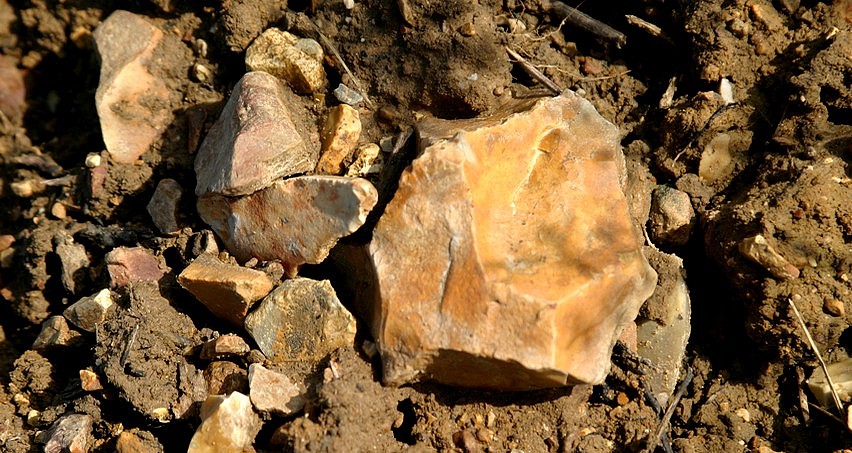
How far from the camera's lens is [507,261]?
2.17m

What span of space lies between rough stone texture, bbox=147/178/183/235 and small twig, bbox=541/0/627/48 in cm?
168

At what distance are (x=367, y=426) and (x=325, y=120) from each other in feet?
3.90

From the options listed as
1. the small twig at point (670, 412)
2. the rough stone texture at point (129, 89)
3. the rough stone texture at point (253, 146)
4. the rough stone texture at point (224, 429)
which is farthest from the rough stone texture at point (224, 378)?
the small twig at point (670, 412)

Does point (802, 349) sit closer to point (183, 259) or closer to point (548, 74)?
point (548, 74)

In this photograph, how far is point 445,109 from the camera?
274 centimetres

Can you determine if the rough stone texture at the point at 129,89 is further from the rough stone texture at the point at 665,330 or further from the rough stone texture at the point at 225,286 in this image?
the rough stone texture at the point at 665,330

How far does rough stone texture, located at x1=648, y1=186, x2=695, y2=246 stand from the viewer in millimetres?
2561

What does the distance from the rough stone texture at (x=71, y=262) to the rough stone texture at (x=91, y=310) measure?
0.77 ft

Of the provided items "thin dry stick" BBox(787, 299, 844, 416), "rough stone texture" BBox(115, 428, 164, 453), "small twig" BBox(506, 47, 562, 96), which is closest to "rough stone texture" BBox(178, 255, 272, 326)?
"rough stone texture" BBox(115, 428, 164, 453)

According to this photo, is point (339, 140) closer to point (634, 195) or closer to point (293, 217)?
point (293, 217)

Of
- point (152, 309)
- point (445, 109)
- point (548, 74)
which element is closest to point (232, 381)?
point (152, 309)

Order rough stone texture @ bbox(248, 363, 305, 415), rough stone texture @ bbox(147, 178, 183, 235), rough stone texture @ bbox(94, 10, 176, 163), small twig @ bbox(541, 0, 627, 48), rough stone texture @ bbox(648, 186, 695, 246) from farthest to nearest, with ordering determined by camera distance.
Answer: rough stone texture @ bbox(94, 10, 176, 163) → small twig @ bbox(541, 0, 627, 48) → rough stone texture @ bbox(147, 178, 183, 235) → rough stone texture @ bbox(648, 186, 695, 246) → rough stone texture @ bbox(248, 363, 305, 415)

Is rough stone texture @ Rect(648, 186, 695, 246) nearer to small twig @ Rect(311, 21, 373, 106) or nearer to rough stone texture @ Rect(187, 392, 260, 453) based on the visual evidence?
small twig @ Rect(311, 21, 373, 106)

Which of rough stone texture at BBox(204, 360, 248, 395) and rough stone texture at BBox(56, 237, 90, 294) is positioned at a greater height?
rough stone texture at BBox(204, 360, 248, 395)
